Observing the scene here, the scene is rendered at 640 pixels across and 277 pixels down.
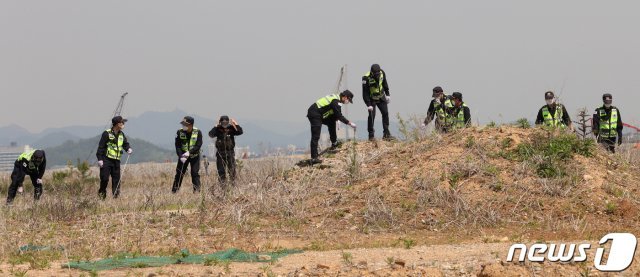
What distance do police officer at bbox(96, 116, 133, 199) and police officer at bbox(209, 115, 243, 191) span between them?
5.94 ft

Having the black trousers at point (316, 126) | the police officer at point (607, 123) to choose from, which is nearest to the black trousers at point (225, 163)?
the black trousers at point (316, 126)

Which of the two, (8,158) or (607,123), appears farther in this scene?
(8,158)

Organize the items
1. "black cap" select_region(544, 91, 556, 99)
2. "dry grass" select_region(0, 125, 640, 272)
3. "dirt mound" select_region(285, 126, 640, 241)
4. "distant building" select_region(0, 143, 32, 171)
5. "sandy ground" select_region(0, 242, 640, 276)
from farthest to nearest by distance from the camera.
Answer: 1. "distant building" select_region(0, 143, 32, 171)
2. "black cap" select_region(544, 91, 556, 99)
3. "dirt mound" select_region(285, 126, 640, 241)
4. "dry grass" select_region(0, 125, 640, 272)
5. "sandy ground" select_region(0, 242, 640, 276)

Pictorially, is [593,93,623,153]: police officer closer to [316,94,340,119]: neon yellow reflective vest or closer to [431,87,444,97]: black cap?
[431,87,444,97]: black cap

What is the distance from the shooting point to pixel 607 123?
1527 cm

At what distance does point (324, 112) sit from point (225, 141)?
223 centimetres

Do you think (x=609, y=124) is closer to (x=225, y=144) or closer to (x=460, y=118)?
(x=460, y=118)

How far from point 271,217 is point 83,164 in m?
6.03

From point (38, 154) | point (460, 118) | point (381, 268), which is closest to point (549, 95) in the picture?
point (460, 118)

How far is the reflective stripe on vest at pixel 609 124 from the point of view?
1524 cm

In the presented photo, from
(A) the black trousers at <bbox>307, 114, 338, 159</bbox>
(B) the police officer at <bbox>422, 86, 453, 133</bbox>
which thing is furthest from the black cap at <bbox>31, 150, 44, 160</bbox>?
(B) the police officer at <bbox>422, 86, 453, 133</bbox>

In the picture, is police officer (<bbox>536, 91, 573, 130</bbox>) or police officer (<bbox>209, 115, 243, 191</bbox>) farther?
police officer (<bbox>209, 115, 243, 191</bbox>)

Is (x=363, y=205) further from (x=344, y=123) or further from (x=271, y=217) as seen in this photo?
(x=344, y=123)

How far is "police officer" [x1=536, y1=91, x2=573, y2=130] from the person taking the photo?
47.6 ft
